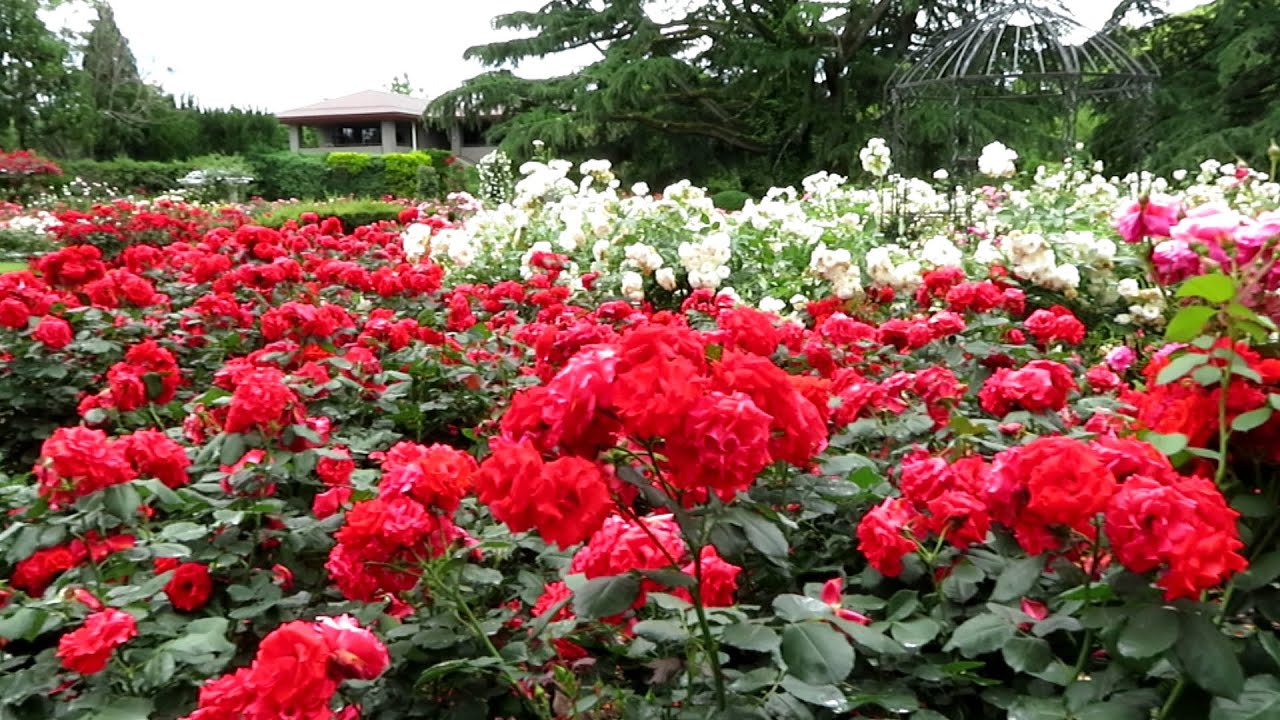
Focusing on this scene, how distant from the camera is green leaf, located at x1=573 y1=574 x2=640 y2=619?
99 cm

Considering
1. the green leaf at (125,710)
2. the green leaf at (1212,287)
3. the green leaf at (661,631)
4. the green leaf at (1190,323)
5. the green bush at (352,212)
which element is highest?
the green leaf at (1212,287)

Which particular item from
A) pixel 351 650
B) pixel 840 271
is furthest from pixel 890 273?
pixel 351 650

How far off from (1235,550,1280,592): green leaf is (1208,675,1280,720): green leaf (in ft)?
0.30

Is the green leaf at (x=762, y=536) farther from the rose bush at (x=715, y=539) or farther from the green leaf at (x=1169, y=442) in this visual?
the green leaf at (x=1169, y=442)

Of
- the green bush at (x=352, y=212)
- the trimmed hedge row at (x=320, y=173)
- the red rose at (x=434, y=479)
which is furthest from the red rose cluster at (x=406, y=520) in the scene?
the trimmed hedge row at (x=320, y=173)

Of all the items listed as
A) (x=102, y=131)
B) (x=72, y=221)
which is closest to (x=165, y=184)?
(x=102, y=131)

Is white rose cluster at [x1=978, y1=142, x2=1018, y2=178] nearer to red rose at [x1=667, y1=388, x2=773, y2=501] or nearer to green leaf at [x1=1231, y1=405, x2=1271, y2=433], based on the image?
green leaf at [x1=1231, y1=405, x2=1271, y2=433]

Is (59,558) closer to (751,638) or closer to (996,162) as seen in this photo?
(751,638)

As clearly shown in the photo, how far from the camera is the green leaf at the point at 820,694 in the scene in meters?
1.03

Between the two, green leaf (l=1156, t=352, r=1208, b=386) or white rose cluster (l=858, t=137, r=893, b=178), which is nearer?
green leaf (l=1156, t=352, r=1208, b=386)

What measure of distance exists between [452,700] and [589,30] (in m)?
15.3

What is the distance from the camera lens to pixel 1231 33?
41.1ft

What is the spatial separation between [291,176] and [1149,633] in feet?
87.0

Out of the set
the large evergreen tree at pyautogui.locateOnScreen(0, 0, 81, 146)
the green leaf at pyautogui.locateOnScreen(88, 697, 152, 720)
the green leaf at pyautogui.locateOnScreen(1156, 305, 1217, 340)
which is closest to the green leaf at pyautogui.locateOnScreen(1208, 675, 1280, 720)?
the green leaf at pyautogui.locateOnScreen(1156, 305, 1217, 340)
